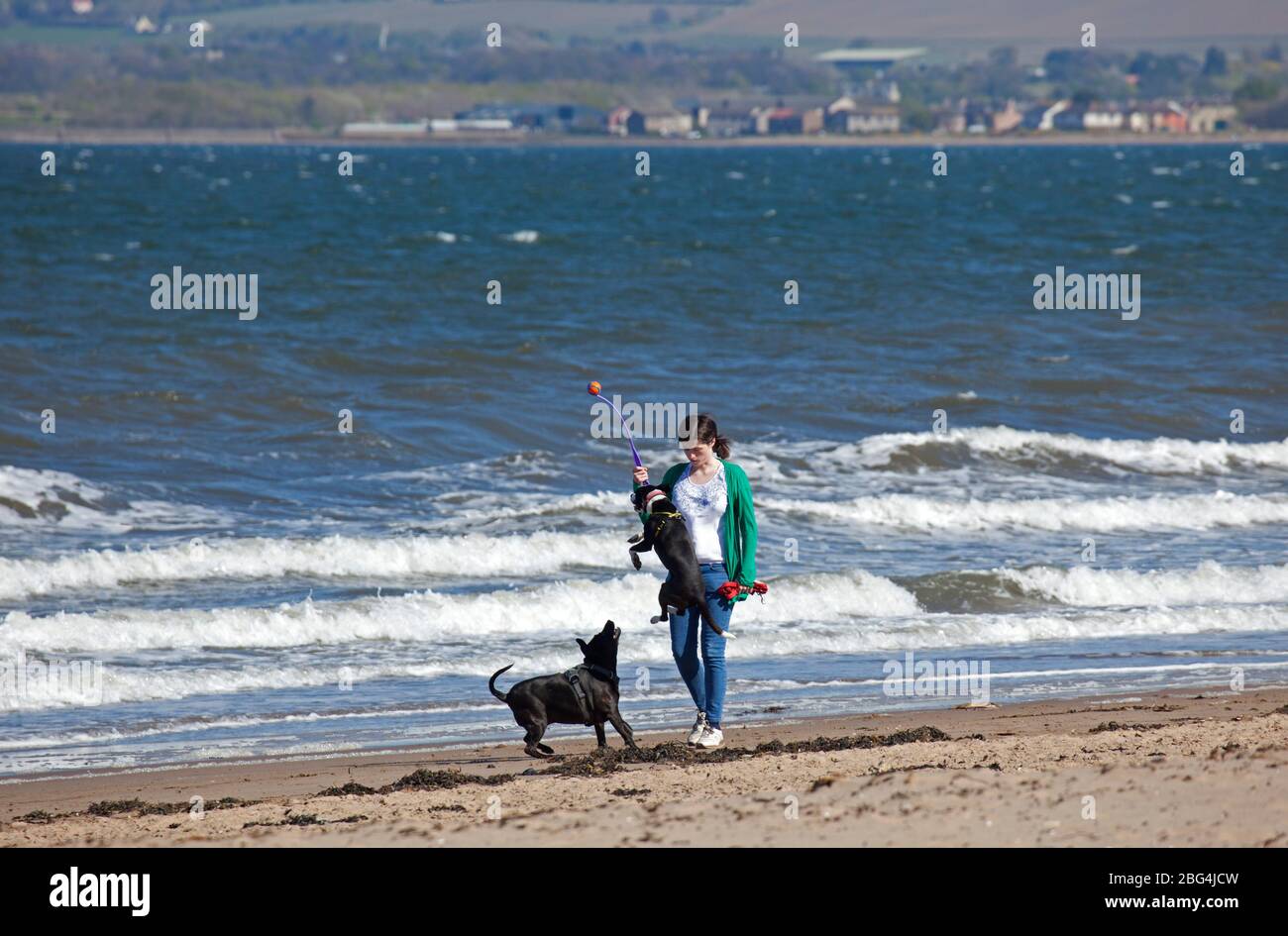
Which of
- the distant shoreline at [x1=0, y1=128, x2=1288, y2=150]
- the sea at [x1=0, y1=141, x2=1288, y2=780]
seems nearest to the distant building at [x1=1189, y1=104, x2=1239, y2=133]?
the distant shoreline at [x1=0, y1=128, x2=1288, y2=150]

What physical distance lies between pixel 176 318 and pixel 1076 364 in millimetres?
14578

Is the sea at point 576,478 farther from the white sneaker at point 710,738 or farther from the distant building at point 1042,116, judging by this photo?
the distant building at point 1042,116

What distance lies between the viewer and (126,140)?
155875 millimetres

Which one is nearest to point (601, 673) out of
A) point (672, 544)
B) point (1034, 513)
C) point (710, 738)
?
point (710, 738)

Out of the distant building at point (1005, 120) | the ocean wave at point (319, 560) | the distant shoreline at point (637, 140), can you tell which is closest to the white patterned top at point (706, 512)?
the ocean wave at point (319, 560)

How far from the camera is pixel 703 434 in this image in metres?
7.94

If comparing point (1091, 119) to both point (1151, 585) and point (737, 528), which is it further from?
point (737, 528)

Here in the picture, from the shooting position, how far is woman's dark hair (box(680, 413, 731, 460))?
7.93 metres

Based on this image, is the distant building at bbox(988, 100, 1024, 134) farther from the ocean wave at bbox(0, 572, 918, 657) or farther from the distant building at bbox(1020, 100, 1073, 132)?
the ocean wave at bbox(0, 572, 918, 657)
